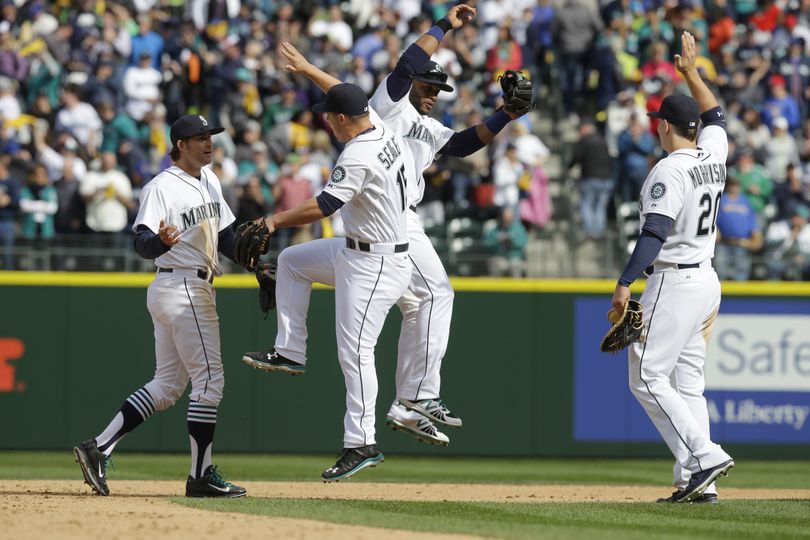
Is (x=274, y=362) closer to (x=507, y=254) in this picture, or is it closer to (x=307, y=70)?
(x=307, y=70)

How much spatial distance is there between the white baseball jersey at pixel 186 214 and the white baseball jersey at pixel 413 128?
1167 millimetres

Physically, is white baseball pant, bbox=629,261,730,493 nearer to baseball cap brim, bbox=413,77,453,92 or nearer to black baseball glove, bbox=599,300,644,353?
black baseball glove, bbox=599,300,644,353

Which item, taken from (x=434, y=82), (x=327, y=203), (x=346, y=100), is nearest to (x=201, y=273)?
(x=327, y=203)

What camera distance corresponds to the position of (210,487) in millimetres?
8562

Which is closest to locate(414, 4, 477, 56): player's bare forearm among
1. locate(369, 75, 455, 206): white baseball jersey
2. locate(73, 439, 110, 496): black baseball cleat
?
locate(369, 75, 455, 206): white baseball jersey

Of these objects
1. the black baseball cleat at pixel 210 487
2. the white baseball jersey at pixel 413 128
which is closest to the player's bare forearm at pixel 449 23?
the white baseball jersey at pixel 413 128

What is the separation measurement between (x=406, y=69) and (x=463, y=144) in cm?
91

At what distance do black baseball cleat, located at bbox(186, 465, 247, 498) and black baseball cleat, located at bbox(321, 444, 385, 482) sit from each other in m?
0.77

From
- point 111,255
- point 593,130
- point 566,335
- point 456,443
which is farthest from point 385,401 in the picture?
point 593,130

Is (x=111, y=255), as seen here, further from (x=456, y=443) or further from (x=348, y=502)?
(x=348, y=502)

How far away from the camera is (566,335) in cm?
1322

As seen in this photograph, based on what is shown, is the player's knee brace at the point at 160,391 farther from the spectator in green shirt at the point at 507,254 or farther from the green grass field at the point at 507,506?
the spectator in green shirt at the point at 507,254

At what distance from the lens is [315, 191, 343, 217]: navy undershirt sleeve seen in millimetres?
7754

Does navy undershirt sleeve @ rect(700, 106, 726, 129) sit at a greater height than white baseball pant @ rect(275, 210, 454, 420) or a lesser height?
greater
